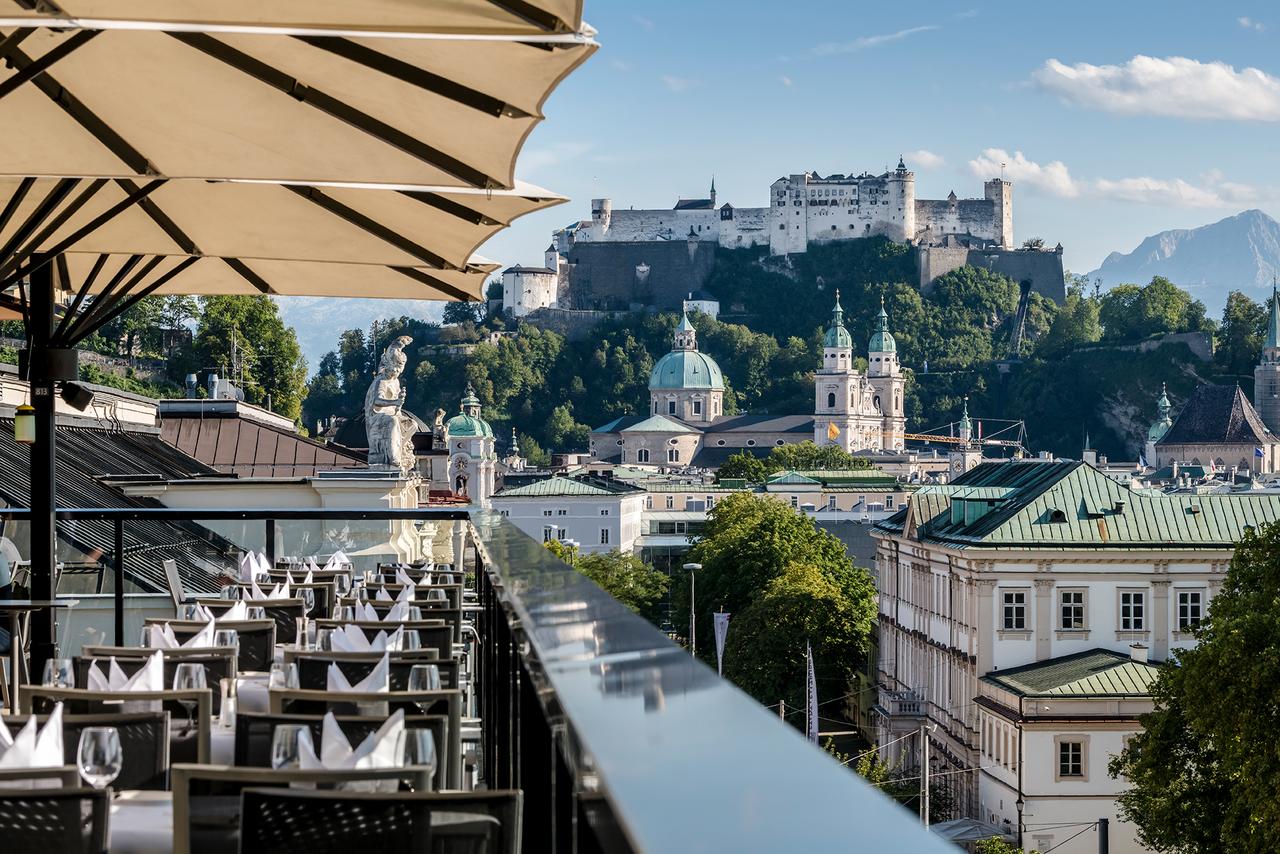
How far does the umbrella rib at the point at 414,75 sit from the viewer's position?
4277 mm

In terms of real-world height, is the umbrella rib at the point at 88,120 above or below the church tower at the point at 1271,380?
below

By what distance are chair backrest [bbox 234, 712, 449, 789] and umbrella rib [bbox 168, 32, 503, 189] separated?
66.7 inches

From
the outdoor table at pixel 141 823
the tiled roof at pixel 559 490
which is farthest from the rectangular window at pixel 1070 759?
the tiled roof at pixel 559 490

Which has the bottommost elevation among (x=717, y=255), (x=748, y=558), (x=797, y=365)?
(x=748, y=558)

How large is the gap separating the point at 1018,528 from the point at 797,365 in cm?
9631

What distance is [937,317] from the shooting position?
454ft

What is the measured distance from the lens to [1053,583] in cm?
4131

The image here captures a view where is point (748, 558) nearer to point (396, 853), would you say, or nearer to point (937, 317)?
point (396, 853)

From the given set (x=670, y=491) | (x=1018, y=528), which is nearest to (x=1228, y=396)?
(x=670, y=491)

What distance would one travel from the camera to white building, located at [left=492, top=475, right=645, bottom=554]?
86.5 m

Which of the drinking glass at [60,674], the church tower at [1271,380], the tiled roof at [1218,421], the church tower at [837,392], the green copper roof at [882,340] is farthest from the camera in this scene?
the green copper roof at [882,340]

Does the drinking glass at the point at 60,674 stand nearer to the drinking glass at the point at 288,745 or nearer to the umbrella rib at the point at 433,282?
the drinking glass at the point at 288,745

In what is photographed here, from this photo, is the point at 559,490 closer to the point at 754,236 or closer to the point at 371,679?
the point at 754,236

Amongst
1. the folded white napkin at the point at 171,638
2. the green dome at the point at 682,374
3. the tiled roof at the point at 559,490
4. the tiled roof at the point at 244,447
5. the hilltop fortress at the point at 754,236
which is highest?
the hilltop fortress at the point at 754,236
